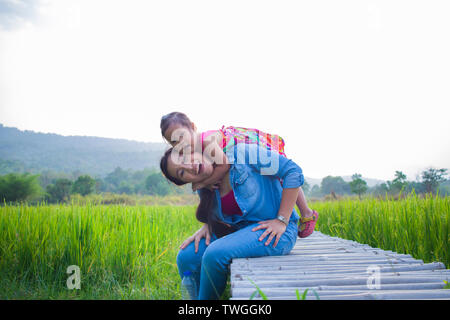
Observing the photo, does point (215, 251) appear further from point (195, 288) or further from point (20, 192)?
point (20, 192)

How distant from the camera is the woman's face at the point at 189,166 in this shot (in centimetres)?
187

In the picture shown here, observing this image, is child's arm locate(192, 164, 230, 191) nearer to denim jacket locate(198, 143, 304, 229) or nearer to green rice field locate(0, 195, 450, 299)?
denim jacket locate(198, 143, 304, 229)

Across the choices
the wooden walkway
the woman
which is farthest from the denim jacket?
the wooden walkway

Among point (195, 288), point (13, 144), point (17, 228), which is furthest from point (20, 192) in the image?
point (13, 144)

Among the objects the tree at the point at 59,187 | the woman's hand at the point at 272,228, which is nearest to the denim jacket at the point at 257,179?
the woman's hand at the point at 272,228

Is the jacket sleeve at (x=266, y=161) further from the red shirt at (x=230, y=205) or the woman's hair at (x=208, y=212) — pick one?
the woman's hair at (x=208, y=212)

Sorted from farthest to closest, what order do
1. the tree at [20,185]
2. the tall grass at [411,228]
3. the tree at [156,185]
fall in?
the tree at [156,185]
the tree at [20,185]
the tall grass at [411,228]

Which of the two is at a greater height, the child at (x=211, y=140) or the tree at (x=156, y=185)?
the child at (x=211, y=140)

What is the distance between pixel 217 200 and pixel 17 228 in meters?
2.24

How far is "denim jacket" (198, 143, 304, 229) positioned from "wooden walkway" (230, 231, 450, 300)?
0.31 meters

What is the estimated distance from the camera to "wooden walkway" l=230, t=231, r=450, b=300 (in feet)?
4.69

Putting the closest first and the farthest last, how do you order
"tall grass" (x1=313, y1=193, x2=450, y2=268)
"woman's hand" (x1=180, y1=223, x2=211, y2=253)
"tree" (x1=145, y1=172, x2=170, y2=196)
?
"woman's hand" (x1=180, y1=223, x2=211, y2=253), "tall grass" (x1=313, y1=193, x2=450, y2=268), "tree" (x1=145, y1=172, x2=170, y2=196)

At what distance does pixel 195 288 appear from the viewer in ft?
7.73

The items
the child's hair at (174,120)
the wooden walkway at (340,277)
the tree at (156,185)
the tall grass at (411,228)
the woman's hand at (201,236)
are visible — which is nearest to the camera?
the wooden walkway at (340,277)
